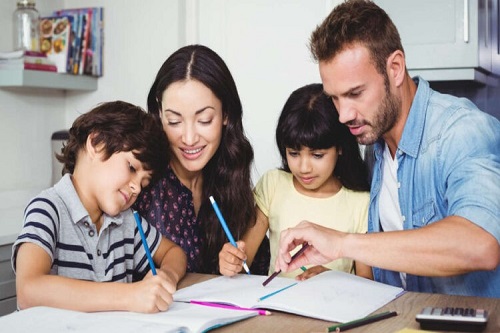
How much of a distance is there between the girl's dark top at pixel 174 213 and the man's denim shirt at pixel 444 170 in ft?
1.64

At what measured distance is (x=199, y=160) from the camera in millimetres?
1996

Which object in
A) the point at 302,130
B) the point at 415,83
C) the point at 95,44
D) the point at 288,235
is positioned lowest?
the point at 288,235

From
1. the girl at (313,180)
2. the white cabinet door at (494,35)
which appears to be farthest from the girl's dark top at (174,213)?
the white cabinet door at (494,35)

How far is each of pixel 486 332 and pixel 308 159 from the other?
3.09 feet

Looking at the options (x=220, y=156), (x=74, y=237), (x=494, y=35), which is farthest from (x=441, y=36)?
(x=74, y=237)

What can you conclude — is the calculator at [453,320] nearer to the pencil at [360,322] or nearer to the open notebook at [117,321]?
the pencil at [360,322]

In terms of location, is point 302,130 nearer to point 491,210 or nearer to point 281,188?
point 281,188

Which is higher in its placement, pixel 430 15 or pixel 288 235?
pixel 430 15

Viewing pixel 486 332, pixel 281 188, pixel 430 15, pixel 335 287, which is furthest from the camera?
pixel 430 15

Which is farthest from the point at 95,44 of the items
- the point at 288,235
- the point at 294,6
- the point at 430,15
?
the point at 288,235

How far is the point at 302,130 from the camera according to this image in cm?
202

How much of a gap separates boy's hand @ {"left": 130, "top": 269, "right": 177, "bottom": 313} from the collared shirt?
0.25 meters

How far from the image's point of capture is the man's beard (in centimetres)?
178

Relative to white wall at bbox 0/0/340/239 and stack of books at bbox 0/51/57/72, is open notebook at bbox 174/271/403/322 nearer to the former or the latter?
white wall at bbox 0/0/340/239
